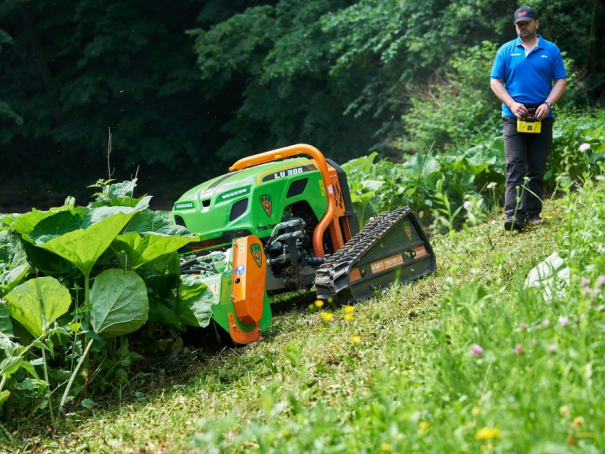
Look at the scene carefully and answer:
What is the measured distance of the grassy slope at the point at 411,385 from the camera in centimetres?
240

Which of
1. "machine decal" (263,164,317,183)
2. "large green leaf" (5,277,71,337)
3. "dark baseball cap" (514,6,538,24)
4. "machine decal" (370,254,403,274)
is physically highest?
"dark baseball cap" (514,6,538,24)

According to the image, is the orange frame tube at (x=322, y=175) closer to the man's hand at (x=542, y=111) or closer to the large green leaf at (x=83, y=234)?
the man's hand at (x=542, y=111)

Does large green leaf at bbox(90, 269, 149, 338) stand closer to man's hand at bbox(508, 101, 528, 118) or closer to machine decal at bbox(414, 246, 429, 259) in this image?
machine decal at bbox(414, 246, 429, 259)

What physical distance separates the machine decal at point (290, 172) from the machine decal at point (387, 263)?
93 cm

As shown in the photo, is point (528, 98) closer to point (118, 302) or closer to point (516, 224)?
point (516, 224)

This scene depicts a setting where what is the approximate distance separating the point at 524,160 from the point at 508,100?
0.54m

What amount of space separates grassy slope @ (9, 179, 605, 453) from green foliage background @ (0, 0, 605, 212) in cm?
1318

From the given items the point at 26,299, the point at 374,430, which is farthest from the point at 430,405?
the point at 26,299

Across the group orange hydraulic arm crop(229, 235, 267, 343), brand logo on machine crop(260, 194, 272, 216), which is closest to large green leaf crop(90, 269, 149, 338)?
orange hydraulic arm crop(229, 235, 267, 343)

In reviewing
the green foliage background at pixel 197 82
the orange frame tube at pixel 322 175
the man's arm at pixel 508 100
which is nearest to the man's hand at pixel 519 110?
the man's arm at pixel 508 100

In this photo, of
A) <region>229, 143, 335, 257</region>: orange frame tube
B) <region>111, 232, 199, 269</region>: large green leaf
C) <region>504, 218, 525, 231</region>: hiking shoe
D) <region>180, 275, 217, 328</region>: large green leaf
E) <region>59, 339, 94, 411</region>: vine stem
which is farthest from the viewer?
<region>504, 218, 525, 231</region>: hiking shoe

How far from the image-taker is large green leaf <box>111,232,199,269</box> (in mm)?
4246

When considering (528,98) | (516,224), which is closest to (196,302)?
(516,224)

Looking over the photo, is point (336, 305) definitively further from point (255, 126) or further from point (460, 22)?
point (255, 126)
